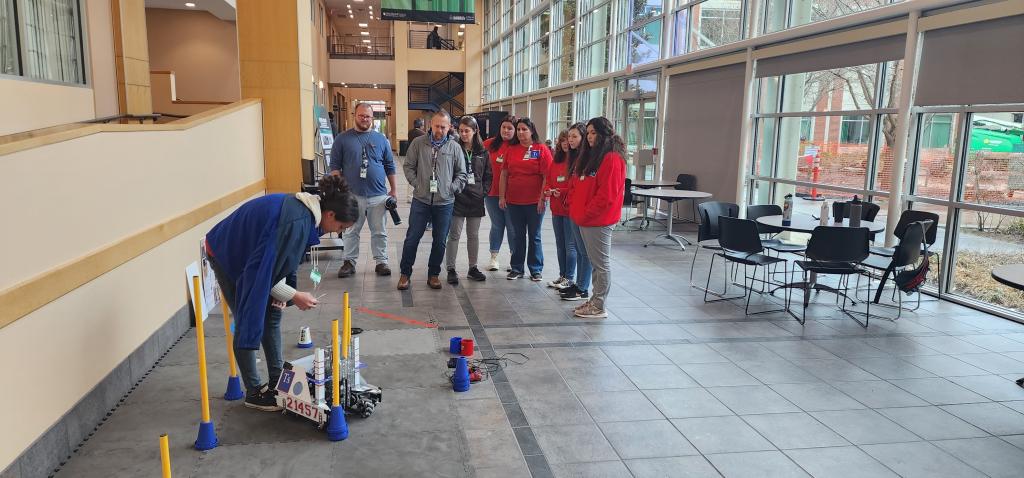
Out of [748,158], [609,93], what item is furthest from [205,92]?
[748,158]

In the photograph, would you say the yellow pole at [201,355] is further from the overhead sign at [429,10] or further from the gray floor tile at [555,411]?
the overhead sign at [429,10]

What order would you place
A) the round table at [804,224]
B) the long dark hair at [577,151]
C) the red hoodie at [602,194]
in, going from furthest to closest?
the round table at [804,224], the long dark hair at [577,151], the red hoodie at [602,194]

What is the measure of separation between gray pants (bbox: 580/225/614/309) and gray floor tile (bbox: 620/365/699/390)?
1.08 metres

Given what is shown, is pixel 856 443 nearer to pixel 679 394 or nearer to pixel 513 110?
pixel 679 394

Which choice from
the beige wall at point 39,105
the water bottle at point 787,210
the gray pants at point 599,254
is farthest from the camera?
the water bottle at point 787,210

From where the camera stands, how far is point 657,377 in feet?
13.0

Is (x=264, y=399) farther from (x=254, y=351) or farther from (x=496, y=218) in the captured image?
(x=496, y=218)

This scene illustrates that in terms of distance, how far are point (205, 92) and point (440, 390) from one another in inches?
443

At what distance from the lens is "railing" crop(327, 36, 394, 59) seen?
30266mm

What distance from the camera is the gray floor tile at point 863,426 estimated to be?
3.21 m

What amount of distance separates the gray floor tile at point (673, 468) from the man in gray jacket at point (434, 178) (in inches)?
131

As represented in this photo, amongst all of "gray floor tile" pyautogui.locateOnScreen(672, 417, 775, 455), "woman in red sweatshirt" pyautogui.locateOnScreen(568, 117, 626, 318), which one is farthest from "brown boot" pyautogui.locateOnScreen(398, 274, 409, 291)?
"gray floor tile" pyautogui.locateOnScreen(672, 417, 775, 455)

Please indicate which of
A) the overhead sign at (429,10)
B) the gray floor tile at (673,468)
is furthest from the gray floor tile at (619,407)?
the overhead sign at (429,10)

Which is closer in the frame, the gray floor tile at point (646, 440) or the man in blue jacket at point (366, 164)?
the gray floor tile at point (646, 440)
